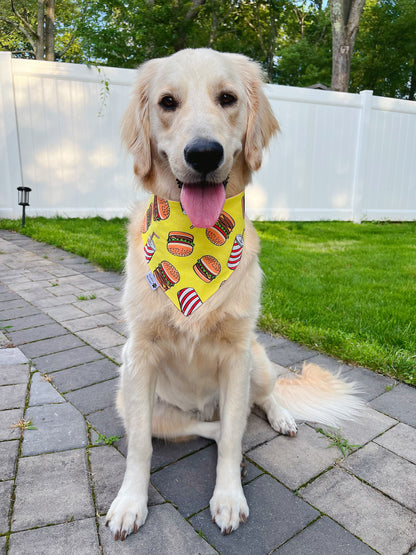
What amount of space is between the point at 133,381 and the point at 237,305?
0.55 metres

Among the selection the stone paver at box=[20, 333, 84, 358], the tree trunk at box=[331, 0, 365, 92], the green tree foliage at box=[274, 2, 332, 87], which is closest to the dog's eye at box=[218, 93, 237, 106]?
the stone paver at box=[20, 333, 84, 358]

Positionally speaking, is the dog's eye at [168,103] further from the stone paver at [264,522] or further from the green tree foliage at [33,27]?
the green tree foliage at [33,27]

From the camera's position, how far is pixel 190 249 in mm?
1910

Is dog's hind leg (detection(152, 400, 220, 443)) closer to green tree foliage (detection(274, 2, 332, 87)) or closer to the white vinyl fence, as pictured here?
the white vinyl fence

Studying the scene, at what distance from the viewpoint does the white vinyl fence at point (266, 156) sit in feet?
25.1

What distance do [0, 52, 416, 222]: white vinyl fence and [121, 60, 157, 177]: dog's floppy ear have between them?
17.2 ft

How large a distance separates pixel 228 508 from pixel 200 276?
933 millimetres

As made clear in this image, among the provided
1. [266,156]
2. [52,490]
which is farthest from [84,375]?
[266,156]

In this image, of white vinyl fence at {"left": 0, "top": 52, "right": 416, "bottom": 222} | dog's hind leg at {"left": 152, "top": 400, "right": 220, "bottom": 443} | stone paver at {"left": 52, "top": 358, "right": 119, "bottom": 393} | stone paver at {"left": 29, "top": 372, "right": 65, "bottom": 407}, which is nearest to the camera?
dog's hind leg at {"left": 152, "top": 400, "right": 220, "bottom": 443}

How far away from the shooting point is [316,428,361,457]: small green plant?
79.0 inches

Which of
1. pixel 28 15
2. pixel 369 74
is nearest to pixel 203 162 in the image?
pixel 28 15

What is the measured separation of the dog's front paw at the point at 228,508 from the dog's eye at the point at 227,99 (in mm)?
1607

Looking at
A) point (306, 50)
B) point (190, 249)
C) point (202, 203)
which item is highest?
point (306, 50)

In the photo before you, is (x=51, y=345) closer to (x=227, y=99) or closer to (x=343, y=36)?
(x=227, y=99)
